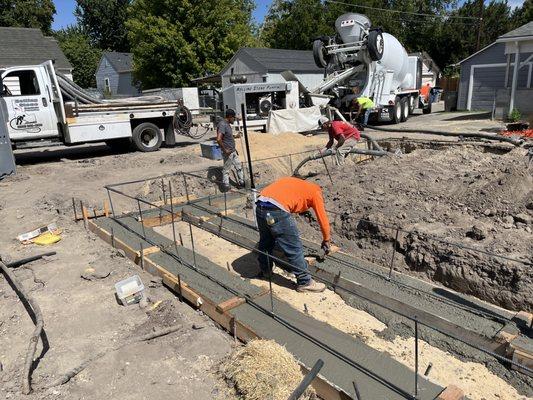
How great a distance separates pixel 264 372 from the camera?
3109 millimetres

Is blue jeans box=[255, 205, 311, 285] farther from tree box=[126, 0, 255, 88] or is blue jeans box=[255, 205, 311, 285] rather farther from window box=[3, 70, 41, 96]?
tree box=[126, 0, 255, 88]

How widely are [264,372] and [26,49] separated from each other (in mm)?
25728

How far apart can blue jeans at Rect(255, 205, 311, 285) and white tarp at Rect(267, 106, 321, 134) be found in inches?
428

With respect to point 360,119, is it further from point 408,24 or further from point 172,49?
point 408,24

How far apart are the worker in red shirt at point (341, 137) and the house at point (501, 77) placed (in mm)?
11413

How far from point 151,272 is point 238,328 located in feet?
5.82

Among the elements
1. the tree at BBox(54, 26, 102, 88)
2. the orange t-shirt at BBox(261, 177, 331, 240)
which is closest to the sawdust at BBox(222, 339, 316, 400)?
the orange t-shirt at BBox(261, 177, 331, 240)

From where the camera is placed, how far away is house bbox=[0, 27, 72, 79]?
885 inches

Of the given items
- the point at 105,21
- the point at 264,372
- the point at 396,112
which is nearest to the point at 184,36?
the point at 396,112

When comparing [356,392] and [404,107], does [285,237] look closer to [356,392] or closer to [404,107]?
[356,392]

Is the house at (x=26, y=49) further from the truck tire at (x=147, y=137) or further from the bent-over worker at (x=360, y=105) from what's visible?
the bent-over worker at (x=360, y=105)

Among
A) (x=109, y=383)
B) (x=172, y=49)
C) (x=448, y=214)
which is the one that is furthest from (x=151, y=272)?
(x=172, y=49)

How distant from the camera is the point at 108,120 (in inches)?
473

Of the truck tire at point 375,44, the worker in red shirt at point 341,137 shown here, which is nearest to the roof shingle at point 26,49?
the truck tire at point 375,44
